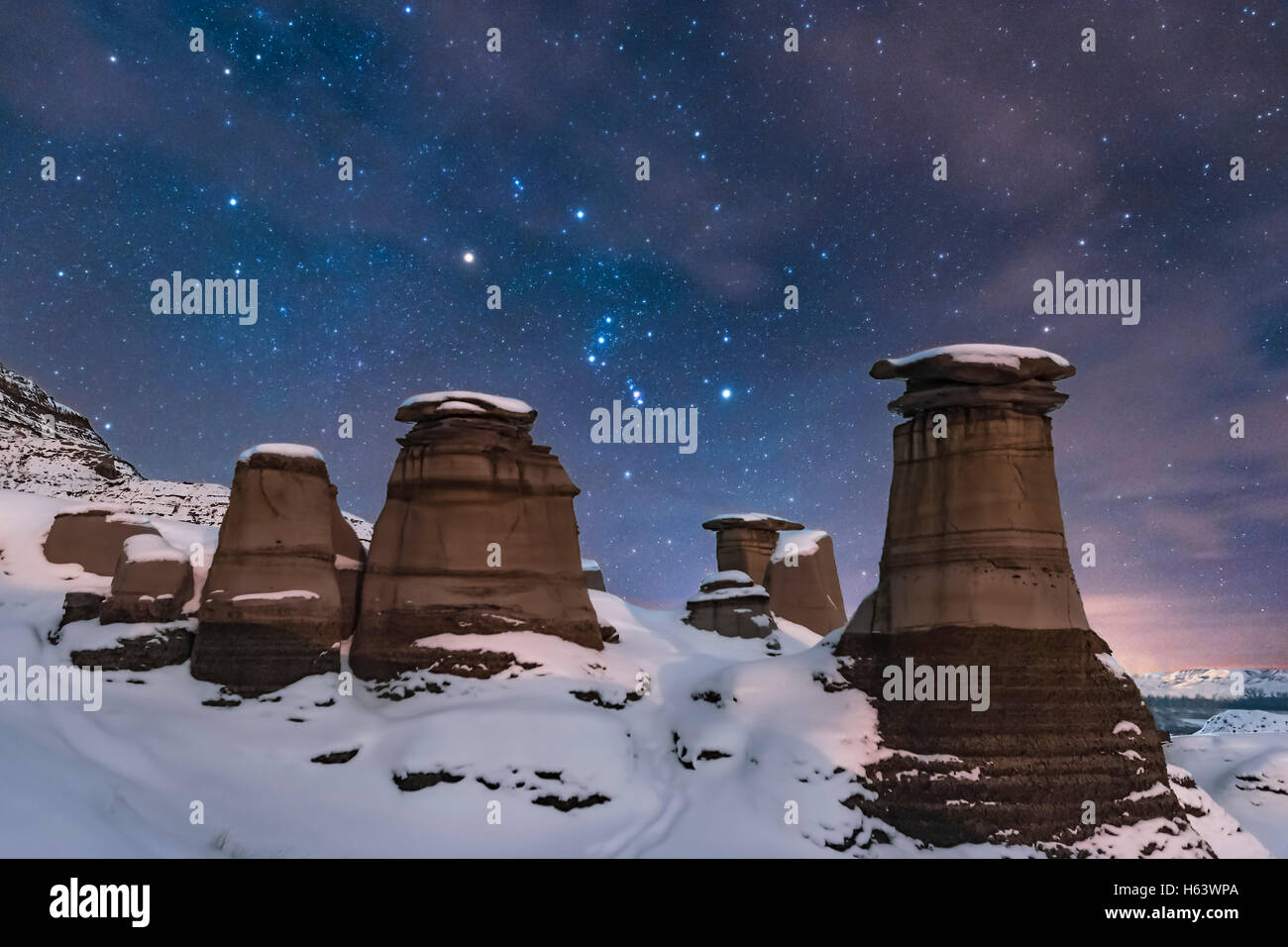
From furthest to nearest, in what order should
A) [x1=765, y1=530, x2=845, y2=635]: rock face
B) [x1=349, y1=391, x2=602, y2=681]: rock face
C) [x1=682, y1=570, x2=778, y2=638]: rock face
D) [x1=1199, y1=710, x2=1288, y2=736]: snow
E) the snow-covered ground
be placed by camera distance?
[x1=1199, y1=710, x2=1288, y2=736]: snow → [x1=765, y1=530, x2=845, y2=635]: rock face → [x1=682, y1=570, x2=778, y2=638]: rock face → [x1=349, y1=391, x2=602, y2=681]: rock face → the snow-covered ground

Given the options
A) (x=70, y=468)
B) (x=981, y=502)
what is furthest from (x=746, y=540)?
(x=70, y=468)

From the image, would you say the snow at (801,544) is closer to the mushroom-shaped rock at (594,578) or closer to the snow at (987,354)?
the mushroom-shaped rock at (594,578)

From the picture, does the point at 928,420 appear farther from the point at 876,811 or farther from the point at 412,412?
the point at 412,412

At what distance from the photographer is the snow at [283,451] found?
20.5 m

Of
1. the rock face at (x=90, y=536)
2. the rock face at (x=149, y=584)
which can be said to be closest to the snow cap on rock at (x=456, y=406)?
the rock face at (x=149, y=584)

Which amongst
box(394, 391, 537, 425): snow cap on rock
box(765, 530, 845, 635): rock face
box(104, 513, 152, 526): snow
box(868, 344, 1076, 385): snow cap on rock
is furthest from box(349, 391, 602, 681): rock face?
box(765, 530, 845, 635): rock face

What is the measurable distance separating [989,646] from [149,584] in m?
20.6

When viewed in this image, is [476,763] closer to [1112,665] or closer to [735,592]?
[1112,665]

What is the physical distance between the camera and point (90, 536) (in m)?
24.8

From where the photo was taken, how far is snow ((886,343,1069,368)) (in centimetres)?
1653

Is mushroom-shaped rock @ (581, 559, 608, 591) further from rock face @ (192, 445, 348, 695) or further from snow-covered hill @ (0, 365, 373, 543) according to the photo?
rock face @ (192, 445, 348, 695)

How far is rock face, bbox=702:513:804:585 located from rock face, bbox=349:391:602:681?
20735mm

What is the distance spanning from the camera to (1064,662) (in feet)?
51.6
